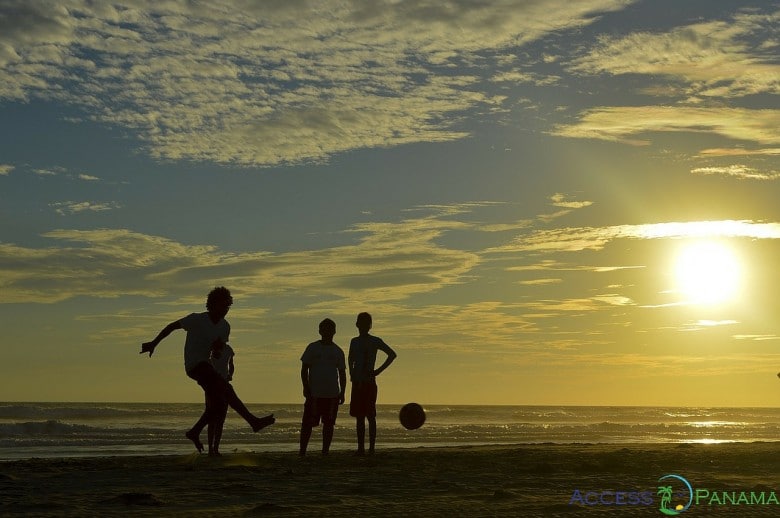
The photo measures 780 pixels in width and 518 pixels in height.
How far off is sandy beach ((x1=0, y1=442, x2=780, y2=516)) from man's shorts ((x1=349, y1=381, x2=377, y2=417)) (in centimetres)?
64

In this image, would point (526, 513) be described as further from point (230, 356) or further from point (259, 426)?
point (230, 356)

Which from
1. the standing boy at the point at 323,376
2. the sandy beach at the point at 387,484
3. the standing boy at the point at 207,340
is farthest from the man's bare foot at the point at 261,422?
the standing boy at the point at 323,376

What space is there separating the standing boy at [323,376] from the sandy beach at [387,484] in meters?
0.62

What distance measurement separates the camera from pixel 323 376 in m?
12.9

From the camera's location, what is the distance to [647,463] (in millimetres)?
12094

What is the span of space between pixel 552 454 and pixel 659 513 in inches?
254

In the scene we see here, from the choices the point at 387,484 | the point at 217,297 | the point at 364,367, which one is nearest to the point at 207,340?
the point at 217,297

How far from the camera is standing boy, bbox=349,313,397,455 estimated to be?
13.1m

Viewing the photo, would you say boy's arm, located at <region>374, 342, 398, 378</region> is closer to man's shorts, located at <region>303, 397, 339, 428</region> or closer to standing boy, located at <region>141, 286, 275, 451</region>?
man's shorts, located at <region>303, 397, 339, 428</region>

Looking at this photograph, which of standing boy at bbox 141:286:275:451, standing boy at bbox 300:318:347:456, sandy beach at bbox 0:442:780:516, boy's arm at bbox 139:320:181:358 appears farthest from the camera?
standing boy at bbox 300:318:347:456

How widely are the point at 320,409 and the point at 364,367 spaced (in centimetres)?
83

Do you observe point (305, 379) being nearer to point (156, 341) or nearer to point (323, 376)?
point (323, 376)

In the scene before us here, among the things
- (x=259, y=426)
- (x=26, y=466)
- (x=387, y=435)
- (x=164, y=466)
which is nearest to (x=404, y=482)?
(x=259, y=426)

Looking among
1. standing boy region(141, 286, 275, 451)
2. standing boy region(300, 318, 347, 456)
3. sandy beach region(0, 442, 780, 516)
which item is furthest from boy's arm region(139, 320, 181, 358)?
standing boy region(300, 318, 347, 456)
